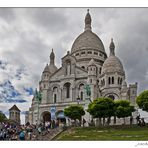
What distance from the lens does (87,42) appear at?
6556 centimetres

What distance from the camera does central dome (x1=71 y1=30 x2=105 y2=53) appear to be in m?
65.1

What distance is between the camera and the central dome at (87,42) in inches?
2562

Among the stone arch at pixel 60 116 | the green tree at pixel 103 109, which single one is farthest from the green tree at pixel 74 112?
the stone arch at pixel 60 116

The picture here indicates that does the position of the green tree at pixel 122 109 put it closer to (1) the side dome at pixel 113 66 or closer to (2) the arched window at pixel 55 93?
(1) the side dome at pixel 113 66

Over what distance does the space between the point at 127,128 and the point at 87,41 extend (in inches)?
1474

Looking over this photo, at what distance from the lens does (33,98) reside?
54906 mm

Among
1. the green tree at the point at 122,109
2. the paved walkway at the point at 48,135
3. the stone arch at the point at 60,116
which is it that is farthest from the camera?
the stone arch at the point at 60,116

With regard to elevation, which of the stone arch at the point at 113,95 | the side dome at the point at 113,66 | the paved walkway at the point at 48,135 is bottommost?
the paved walkway at the point at 48,135

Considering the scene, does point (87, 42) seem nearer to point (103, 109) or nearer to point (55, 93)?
point (55, 93)

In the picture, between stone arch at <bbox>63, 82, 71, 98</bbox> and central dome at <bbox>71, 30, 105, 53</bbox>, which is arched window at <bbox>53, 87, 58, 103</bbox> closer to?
stone arch at <bbox>63, 82, 71, 98</bbox>

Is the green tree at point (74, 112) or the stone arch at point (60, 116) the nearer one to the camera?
the green tree at point (74, 112)
